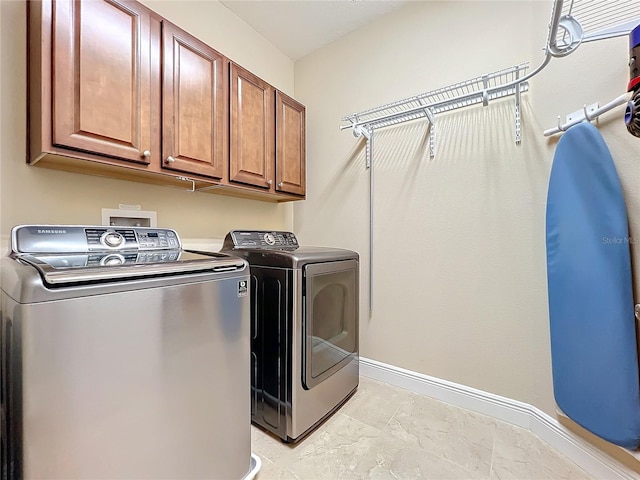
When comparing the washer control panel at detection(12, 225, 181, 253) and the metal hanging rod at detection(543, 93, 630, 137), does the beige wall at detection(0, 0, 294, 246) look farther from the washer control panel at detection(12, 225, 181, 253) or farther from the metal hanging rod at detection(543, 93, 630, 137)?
the metal hanging rod at detection(543, 93, 630, 137)

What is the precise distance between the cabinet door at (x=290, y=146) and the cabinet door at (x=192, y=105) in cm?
49

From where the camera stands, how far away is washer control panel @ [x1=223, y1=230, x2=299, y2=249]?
1769mm

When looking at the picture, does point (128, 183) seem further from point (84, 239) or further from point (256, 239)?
point (256, 239)

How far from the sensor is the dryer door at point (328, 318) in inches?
55.9

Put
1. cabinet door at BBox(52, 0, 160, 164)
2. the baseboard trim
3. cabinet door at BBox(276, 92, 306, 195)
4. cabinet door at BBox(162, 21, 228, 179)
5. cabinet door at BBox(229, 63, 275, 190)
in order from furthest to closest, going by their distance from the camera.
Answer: cabinet door at BBox(276, 92, 306, 195), cabinet door at BBox(229, 63, 275, 190), cabinet door at BBox(162, 21, 228, 179), the baseboard trim, cabinet door at BBox(52, 0, 160, 164)

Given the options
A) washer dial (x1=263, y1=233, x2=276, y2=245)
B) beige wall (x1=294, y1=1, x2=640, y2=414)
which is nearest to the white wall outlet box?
washer dial (x1=263, y1=233, x2=276, y2=245)

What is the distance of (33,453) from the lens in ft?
2.12

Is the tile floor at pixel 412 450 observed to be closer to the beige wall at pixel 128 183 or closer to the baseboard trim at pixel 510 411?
the baseboard trim at pixel 510 411

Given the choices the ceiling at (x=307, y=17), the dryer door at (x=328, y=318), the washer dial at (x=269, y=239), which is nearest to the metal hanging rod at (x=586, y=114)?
the dryer door at (x=328, y=318)

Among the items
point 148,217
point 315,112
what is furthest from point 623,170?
point 148,217

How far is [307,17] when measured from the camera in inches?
80.7

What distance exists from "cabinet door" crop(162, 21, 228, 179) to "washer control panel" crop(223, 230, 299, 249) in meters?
0.41

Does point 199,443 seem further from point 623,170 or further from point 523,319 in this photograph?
point 623,170

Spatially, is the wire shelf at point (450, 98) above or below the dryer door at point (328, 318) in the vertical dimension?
above
